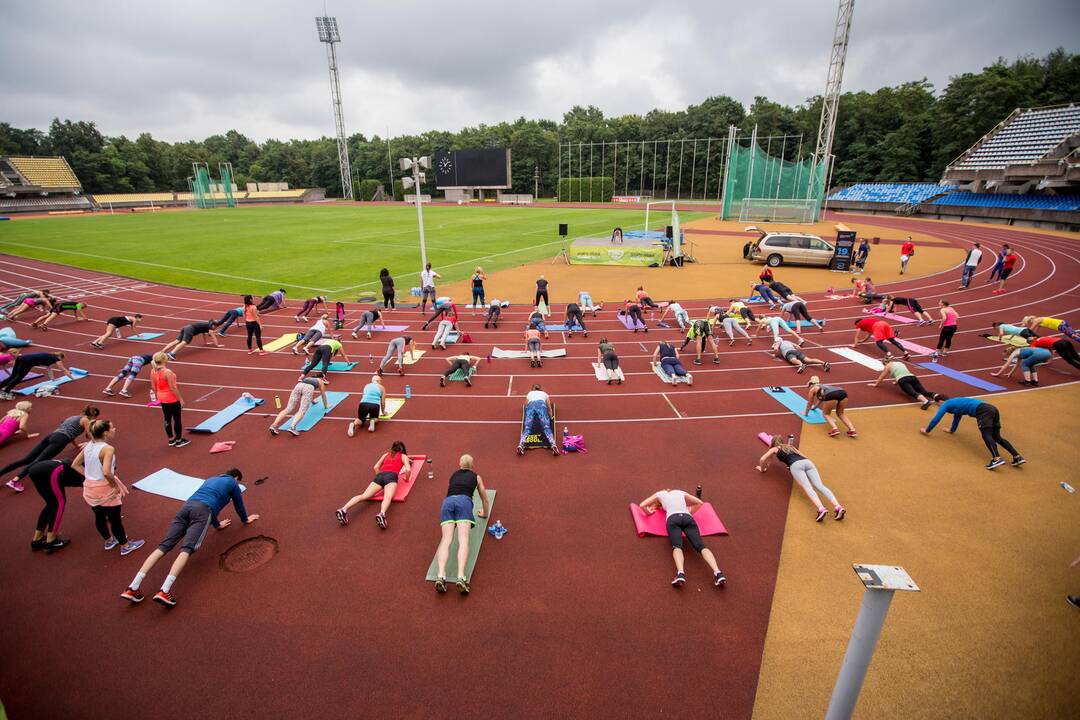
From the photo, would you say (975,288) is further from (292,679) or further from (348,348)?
(292,679)

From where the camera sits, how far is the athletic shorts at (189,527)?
627 cm

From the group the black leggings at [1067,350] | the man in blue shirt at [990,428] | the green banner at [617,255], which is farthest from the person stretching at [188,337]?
the black leggings at [1067,350]

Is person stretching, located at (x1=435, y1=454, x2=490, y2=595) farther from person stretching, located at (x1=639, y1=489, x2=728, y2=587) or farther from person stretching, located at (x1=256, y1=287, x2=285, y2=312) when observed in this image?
person stretching, located at (x1=256, y1=287, x2=285, y2=312)

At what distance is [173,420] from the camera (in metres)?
10.0

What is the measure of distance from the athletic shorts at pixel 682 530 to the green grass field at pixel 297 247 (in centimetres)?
1804

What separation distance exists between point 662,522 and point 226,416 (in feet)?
31.7

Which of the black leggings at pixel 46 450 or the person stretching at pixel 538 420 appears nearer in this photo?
the black leggings at pixel 46 450

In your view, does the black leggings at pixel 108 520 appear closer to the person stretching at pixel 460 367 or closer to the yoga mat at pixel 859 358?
the person stretching at pixel 460 367

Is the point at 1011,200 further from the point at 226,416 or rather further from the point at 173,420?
the point at 173,420

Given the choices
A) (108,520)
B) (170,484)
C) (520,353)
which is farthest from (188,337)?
(520,353)

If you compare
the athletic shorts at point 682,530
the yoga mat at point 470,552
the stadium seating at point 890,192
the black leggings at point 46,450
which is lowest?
the yoga mat at point 470,552

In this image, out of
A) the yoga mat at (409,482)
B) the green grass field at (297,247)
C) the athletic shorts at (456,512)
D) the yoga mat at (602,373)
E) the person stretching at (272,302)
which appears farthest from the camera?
the green grass field at (297,247)

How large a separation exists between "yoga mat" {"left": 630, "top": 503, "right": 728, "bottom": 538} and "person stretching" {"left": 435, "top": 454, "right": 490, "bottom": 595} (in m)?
2.34

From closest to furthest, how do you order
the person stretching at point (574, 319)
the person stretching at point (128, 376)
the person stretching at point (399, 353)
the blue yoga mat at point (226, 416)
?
the blue yoga mat at point (226, 416) < the person stretching at point (128, 376) < the person stretching at point (399, 353) < the person stretching at point (574, 319)
